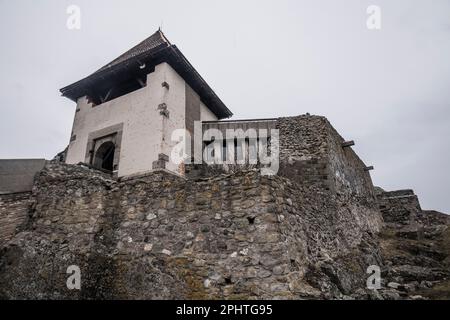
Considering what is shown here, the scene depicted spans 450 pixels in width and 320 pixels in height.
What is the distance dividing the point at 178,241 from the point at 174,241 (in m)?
0.07

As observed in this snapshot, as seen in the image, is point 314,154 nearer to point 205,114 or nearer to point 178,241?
point 178,241

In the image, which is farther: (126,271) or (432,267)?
(432,267)

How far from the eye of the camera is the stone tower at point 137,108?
9.99 m

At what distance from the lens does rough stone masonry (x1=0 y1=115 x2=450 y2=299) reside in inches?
159

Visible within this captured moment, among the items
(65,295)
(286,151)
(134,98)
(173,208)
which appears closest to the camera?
(65,295)

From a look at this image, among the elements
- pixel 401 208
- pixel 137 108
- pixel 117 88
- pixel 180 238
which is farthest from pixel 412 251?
pixel 117 88

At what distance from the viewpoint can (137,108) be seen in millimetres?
10734

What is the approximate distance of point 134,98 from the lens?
1099 cm

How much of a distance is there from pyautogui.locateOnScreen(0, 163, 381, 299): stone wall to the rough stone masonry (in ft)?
0.05

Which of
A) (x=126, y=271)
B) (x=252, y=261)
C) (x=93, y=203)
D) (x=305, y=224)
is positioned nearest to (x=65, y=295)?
(x=126, y=271)

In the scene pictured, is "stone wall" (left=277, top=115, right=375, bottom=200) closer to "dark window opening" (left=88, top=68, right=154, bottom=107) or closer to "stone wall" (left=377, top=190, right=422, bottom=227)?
"stone wall" (left=377, top=190, right=422, bottom=227)
